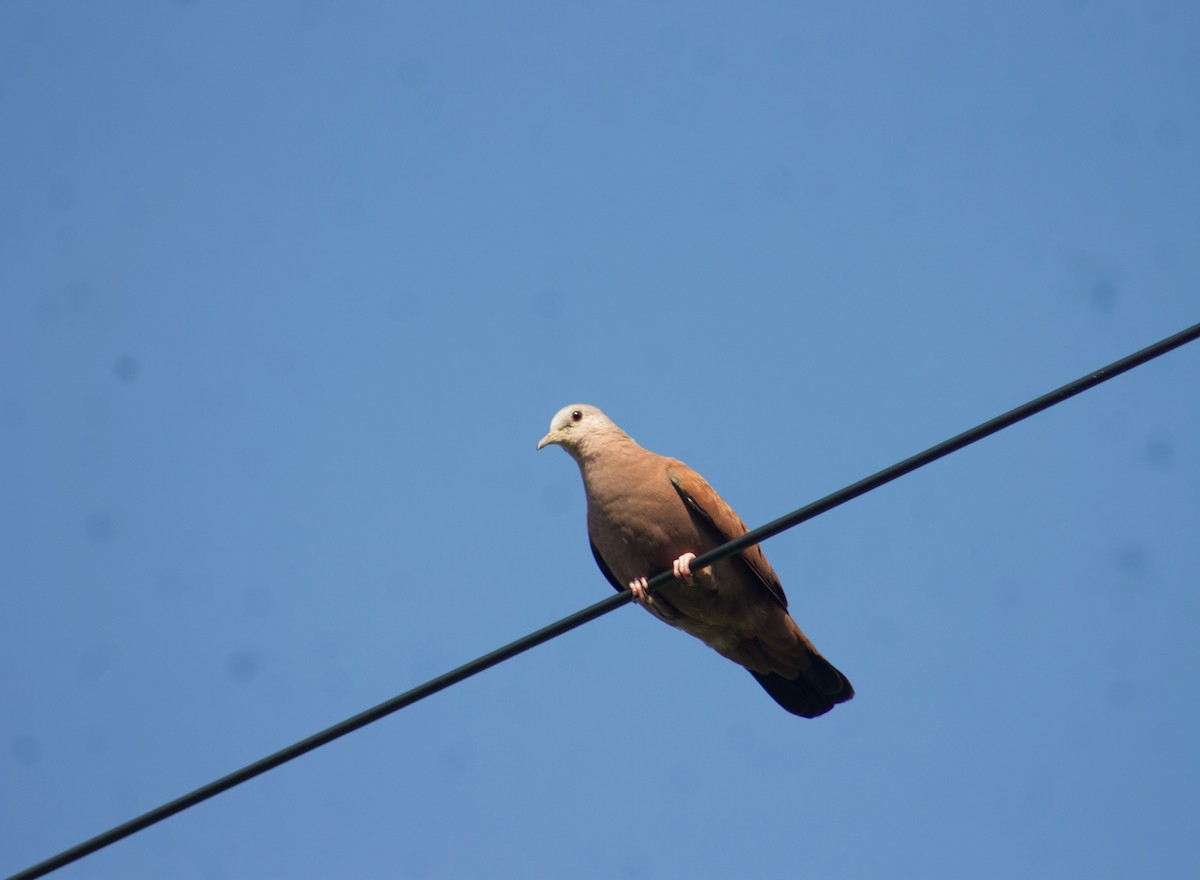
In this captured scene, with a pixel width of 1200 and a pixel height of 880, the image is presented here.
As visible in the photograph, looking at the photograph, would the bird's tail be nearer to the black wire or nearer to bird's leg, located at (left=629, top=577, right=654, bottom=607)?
bird's leg, located at (left=629, top=577, right=654, bottom=607)

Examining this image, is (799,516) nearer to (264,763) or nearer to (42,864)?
(264,763)

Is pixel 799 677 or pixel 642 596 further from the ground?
pixel 642 596

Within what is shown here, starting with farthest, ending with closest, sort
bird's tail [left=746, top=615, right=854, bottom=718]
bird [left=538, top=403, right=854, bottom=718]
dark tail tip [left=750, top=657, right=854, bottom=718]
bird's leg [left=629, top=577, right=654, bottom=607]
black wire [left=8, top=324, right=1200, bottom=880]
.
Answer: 1. dark tail tip [left=750, top=657, right=854, bottom=718]
2. bird's tail [left=746, top=615, right=854, bottom=718]
3. bird [left=538, top=403, right=854, bottom=718]
4. bird's leg [left=629, top=577, right=654, bottom=607]
5. black wire [left=8, top=324, right=1200, bottom=880]

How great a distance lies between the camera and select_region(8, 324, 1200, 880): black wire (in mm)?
4086

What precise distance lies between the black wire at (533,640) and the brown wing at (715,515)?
2.24 m

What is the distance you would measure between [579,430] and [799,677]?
172cm

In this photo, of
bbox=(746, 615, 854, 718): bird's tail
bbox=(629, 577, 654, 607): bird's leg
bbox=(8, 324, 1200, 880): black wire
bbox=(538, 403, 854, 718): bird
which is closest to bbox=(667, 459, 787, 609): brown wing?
bbox=(538, 403, 854, 718): bird

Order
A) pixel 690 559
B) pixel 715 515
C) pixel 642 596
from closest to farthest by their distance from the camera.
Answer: pixel 642 596, pixel 690 559, pixel 715 515

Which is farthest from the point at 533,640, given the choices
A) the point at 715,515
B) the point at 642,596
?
the point at 715,515

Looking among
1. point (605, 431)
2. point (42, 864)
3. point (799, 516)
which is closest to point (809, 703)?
point (605, 431)

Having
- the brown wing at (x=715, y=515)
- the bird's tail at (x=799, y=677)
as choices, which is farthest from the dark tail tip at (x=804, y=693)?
the brown wing at (x=715, y=515)

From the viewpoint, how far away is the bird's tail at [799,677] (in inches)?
273

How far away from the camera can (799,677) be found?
7086 mm

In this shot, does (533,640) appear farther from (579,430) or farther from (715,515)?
(579,430)
